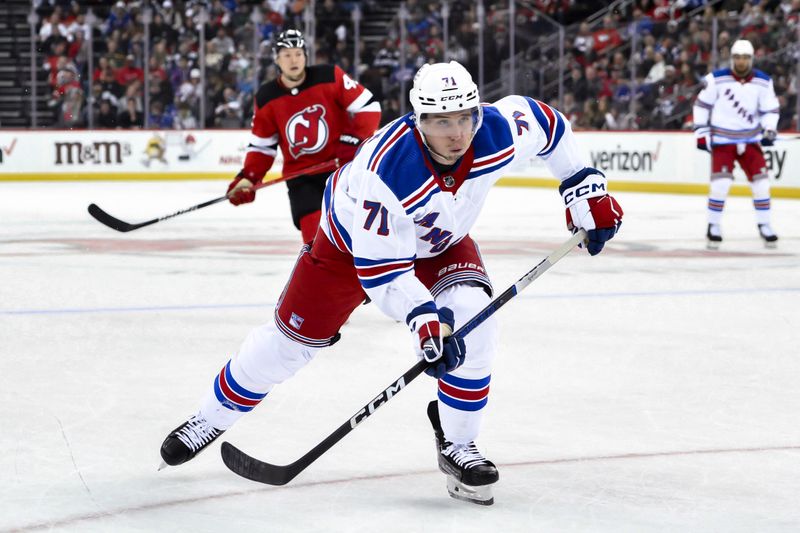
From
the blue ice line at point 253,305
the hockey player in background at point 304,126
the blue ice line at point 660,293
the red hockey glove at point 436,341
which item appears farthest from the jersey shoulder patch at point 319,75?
the red hockey glove at point 436,341

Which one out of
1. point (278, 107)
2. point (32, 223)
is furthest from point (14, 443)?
point (32, 223)

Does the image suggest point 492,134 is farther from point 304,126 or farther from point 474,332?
point 304,126

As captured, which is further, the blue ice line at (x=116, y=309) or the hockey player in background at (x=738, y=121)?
the hockey player in background at (x=738, y=121)

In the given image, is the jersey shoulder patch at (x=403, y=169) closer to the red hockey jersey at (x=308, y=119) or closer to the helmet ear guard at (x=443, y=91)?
the helmet ear guard at (x=443, y=91)

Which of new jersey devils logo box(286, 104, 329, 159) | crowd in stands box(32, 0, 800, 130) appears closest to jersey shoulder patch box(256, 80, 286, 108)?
new jersey devils logo box(286, 104, 329, 159)

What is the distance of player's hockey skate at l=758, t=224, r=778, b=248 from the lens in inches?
293

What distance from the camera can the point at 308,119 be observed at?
4.99 meters

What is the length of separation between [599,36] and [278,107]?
27.9ft

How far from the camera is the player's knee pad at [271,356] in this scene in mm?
2682

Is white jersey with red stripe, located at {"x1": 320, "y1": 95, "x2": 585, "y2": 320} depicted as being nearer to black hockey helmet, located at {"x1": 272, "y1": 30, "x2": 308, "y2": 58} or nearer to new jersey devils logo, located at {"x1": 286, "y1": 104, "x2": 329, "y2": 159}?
black hockey helmet, located at {"x1": 272, "y1": 30, "x2": 308, "y2": 58}

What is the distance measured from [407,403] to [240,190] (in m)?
1.75

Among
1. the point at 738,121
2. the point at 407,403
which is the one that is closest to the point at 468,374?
the point at 407,403

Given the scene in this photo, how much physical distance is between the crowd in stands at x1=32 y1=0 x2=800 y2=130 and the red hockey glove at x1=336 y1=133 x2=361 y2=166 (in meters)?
7.64

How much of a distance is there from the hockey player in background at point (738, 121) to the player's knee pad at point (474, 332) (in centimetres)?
538
